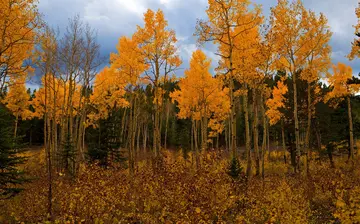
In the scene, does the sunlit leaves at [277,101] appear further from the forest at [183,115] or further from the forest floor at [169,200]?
the forest floor at [169,200]

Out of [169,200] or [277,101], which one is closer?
[169,200]

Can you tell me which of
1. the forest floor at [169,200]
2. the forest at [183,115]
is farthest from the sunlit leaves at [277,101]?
the forest floor at [169,200]

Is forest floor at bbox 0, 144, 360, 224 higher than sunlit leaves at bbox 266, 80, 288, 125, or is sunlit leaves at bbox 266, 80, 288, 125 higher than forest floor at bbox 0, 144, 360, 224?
sunlit leaves at bbox 266, 80, 288, 125

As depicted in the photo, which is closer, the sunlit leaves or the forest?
the forest

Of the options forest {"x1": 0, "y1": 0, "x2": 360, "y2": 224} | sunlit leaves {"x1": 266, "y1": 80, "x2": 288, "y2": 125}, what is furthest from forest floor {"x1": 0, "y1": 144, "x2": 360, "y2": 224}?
sunlit leaves {"x1": 266, "y1": 80, "x2": 288, "y2": 125}

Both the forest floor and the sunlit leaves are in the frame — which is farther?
the sunlit leaves

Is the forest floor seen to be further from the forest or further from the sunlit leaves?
the sunlit leaves

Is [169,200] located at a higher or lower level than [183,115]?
lower

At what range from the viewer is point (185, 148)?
36.0 metres

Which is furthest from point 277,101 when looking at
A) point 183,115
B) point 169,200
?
point 169,200

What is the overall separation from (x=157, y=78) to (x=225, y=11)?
547 cm

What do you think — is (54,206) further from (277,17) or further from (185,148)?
(185,148)

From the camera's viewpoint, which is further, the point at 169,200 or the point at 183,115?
the point at 183,115

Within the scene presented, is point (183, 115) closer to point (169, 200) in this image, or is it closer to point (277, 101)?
point (277, 101)
